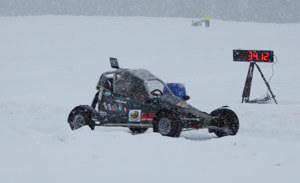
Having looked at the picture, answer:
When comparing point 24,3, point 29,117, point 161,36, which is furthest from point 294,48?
point 24,3

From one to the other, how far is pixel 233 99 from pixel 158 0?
327 ft

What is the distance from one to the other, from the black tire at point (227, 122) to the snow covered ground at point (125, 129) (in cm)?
55

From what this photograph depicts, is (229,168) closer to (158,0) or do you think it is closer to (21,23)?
(21,23)

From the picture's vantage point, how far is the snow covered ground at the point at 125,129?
7410 millimetres

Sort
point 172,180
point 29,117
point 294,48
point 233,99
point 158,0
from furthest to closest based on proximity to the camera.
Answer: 1. point 158,0
2. point 294,48
3. point 233,99
4. point 29,117
5. point 172,180

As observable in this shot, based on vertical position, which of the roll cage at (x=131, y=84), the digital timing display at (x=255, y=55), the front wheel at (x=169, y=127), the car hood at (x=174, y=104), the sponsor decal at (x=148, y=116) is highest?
the digital timing display at (x=255, y=55)

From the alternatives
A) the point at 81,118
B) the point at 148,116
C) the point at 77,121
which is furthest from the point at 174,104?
the point at 77,121

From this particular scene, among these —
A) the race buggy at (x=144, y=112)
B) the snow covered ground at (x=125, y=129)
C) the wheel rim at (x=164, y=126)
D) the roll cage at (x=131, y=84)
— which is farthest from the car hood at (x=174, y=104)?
the snow covered ground at (x=125, y=129)

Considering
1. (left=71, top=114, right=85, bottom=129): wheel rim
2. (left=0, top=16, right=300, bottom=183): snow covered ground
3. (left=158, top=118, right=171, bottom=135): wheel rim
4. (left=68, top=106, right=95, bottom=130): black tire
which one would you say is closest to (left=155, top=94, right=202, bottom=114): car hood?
(left=158, top=118, right=171, bottom=135): wheel rim

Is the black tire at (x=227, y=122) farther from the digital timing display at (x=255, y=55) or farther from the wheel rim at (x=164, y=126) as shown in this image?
the digital timing display at (x=255, y=55)

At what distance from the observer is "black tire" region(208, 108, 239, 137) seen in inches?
457

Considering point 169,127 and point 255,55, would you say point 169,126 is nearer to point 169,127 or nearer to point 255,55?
point 169,127

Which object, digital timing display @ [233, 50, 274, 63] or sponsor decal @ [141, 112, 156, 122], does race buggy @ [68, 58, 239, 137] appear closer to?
sponsor decal @ [141, 112, 156, 122]

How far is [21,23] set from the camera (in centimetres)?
4722
